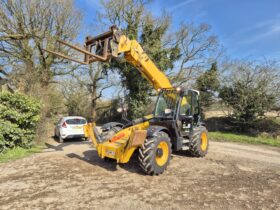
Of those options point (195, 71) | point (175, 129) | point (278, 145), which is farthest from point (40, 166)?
point (195, 71)

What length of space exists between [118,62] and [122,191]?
49.2 feet

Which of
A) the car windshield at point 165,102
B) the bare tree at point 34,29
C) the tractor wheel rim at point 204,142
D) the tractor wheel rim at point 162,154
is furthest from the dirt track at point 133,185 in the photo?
the bare tree at point 34,29

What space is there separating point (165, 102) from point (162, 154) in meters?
2.21

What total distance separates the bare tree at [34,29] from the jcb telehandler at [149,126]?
894 cm

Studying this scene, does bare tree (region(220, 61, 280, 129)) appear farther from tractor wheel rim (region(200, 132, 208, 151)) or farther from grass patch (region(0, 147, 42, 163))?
grass patch (region(0, 147, 42, 163))

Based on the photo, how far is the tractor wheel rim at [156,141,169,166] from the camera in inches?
224

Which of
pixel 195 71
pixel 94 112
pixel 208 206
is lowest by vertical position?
pixel 208 206

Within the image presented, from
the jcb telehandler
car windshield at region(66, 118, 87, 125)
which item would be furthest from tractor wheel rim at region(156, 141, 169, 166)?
car windshield at region(66, 118, 87, 125)

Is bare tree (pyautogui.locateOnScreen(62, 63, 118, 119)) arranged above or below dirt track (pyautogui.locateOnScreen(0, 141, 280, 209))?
above

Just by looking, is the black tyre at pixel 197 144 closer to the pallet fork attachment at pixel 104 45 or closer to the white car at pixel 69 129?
the pallet fork attachment at pixel 104 45

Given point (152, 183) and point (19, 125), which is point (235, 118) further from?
point (19, 125)

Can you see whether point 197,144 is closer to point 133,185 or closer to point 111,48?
point 133,185

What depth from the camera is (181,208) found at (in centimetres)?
381

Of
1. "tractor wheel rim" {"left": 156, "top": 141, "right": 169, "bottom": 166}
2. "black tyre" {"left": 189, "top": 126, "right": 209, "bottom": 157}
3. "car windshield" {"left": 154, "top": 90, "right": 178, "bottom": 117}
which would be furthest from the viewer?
"car windshield" {"left": 154, "top": 90, "right": 178, "bottom": 117}
